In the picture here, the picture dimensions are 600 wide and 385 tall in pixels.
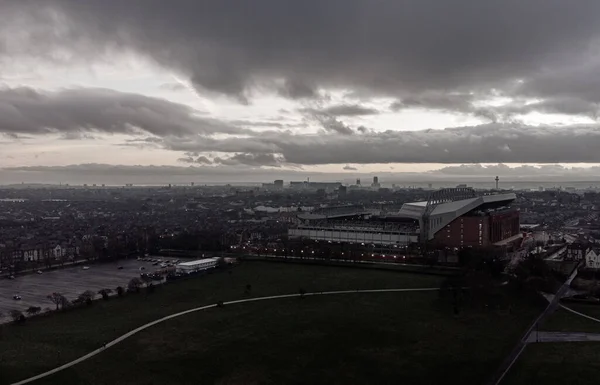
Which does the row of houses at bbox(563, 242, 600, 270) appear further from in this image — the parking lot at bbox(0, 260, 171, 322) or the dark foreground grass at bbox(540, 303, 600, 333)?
the parking lot at bbox(0, 260, 171, 322)

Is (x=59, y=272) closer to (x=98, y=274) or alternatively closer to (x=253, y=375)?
(x=98, y=274)

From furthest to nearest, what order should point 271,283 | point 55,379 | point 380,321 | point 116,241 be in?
point 116,241, point 271,283, point 380,321, point 55,379

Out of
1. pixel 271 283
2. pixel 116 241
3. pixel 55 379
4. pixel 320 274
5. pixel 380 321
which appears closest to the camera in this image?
pixel 55 379

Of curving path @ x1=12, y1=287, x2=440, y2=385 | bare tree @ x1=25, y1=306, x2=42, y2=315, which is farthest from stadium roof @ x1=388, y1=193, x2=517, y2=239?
bare tree @ x1=25, y1=306, x2=42, y2=315

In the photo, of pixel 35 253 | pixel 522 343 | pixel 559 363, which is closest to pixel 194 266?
A: pixel 35 253

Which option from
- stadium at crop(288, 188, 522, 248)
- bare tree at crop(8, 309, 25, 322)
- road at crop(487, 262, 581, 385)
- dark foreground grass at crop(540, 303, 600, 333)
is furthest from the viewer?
stadium at crop(288, 188, 522, 248)

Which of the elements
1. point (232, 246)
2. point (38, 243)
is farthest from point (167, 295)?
point (38, 243)
